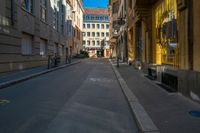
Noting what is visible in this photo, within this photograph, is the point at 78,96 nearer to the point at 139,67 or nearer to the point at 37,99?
the point at 37,99

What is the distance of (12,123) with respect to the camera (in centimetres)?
659

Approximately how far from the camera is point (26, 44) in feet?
79.7

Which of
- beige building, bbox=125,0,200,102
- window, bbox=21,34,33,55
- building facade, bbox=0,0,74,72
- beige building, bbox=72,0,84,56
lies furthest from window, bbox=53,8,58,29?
beige building, bbox=72,0,84,56

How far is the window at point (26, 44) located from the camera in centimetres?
2347

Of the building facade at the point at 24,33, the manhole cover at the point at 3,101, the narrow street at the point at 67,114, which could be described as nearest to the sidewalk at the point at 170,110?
the narrow street at the point at 67,114

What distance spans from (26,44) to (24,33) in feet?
3.44

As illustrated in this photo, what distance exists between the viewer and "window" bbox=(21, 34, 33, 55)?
23.5 m

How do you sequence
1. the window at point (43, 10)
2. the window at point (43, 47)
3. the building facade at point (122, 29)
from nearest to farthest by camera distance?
the window at point (43, 10) < the window at point (43, 47) < the building facade at point (122, 29)

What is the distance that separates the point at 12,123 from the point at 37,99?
3.21 metres

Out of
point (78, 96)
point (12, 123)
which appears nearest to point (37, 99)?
point (78, 96)

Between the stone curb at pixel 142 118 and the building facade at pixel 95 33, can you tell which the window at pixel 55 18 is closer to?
the stone curb at pixel 142 118

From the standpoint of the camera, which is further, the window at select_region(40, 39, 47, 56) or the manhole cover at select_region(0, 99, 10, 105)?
the window at select_region(40, 39, 47, 56)

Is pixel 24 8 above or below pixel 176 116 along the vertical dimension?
above

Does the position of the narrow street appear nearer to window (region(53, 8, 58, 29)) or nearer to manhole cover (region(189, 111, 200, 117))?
manhole cover (region(189, 111, 200, 117))
